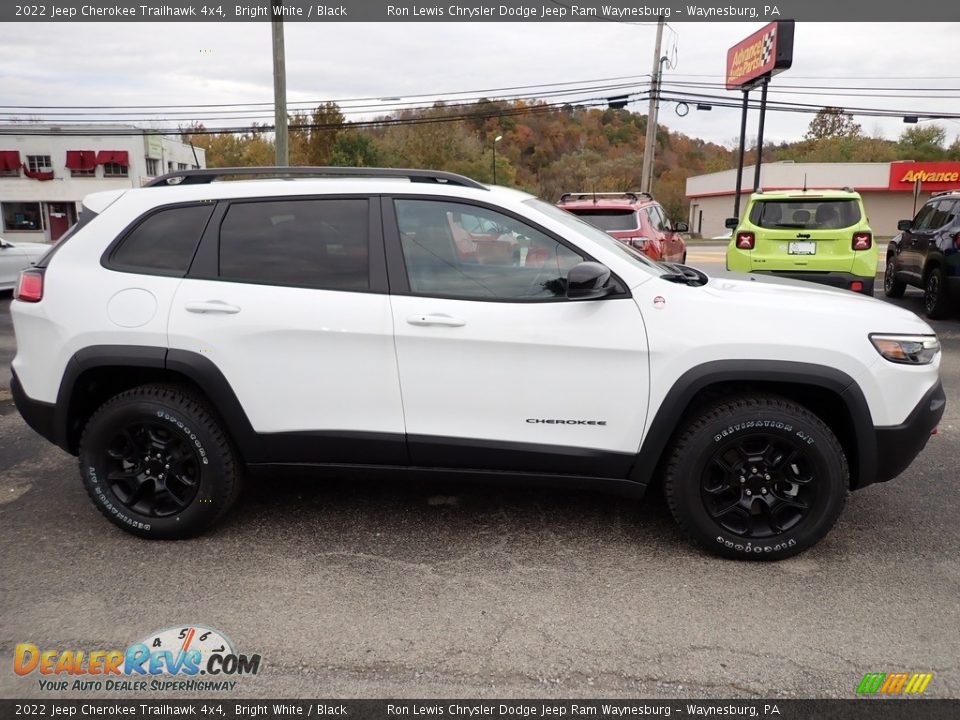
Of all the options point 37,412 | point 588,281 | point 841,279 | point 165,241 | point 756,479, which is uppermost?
point 165,241

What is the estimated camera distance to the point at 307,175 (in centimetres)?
397

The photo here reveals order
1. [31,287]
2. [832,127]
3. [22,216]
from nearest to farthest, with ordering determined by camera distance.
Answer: [31,287], [22,216], [832,127]

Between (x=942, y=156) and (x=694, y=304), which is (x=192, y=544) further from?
(x=942, y=156)

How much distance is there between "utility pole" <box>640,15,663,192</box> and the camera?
88.0ft

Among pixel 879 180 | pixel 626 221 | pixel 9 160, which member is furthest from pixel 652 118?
pixel 9 160

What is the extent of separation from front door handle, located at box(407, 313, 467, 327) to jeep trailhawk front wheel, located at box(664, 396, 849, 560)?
1.16 m

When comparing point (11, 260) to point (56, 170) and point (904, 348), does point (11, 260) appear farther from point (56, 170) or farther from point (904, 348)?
point (56, 170)

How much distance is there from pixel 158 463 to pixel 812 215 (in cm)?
885

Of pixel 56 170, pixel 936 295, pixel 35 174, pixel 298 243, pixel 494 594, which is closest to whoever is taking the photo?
Answer: pixel 494 594

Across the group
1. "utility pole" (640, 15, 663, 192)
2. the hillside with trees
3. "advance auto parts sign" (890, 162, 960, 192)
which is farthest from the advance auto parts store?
"utility pole" (640, 15, 663, 192)

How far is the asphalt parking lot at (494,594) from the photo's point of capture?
2766mm

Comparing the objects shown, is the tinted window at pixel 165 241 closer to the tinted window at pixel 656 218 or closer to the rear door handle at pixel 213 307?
the rear door handle at pixel 213 307

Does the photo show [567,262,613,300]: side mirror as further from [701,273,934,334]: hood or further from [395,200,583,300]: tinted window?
[701,273,934,334]: hood

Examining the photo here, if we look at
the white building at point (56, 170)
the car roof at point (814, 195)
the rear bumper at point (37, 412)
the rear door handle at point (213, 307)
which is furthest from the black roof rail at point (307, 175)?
the white building at point (56, 170)
